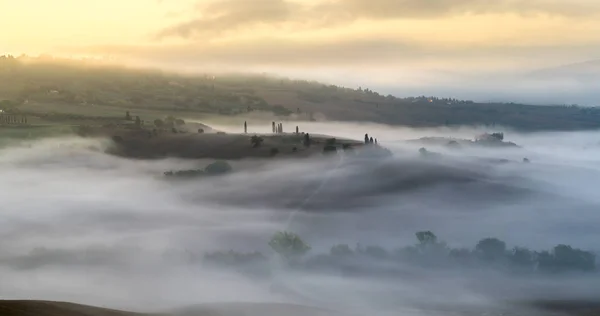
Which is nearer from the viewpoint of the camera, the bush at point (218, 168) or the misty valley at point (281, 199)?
the misty valley at point (281, 199)

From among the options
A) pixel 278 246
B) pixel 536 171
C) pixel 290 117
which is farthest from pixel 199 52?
pixel 536 171

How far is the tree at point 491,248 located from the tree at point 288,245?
4.39 ft

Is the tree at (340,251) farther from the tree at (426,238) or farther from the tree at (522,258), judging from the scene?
the tree at (522,258)

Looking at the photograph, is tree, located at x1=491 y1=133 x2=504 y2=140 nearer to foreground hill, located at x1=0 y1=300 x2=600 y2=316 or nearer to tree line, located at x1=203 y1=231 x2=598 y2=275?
tree line, located at x1=203 y1=231 x2=598 y2=275

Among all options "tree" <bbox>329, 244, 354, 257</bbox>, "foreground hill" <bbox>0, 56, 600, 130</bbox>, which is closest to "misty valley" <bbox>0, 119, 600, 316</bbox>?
"tree" <bbox>329, 244, 354, 257</bbox>

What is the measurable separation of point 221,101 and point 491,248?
8.12 feet

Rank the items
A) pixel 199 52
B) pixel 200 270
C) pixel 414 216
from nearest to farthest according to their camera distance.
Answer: pixel 200 270, pixel 414 216, pixel 199 52

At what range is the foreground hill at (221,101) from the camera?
504cm

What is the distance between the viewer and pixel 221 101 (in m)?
5.18

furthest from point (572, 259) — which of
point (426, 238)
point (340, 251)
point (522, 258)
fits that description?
point (340, 251)

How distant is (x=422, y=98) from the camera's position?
532 cm

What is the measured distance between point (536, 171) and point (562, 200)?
0.31 meters

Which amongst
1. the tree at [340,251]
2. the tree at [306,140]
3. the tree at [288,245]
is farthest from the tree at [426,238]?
the tree at [306,140]

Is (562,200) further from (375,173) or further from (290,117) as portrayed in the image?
(290,117)
